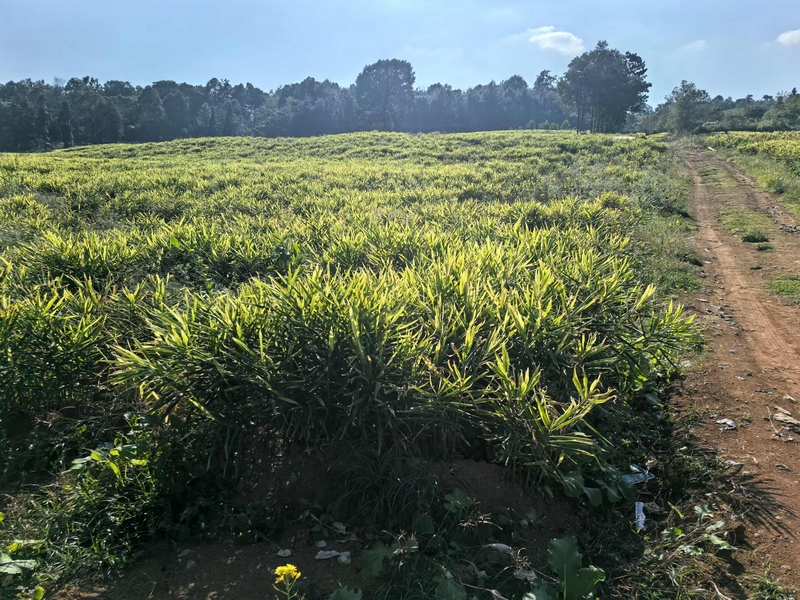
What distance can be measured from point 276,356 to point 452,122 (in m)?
67.5

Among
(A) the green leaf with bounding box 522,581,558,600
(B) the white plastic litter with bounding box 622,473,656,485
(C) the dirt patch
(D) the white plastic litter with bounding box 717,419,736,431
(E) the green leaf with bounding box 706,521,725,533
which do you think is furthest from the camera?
(D) the white plastic litter with bounding box 717,419,736,431

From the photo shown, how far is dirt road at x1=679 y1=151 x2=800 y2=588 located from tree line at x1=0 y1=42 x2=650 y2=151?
4962 cm

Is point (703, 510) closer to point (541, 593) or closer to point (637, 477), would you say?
point (637, 477)

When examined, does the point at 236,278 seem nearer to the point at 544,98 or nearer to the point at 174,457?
the point at 174,457

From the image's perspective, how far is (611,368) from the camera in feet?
10.2

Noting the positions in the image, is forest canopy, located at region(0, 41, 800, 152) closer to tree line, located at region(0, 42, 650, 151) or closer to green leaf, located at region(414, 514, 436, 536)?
tree line, located at region(0, 42, 650, 151)

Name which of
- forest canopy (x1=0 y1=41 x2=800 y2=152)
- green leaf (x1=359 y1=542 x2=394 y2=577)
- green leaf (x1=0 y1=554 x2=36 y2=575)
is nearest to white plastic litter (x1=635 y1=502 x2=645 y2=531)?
green leaf (x1=359 y1=542 x2=394 y2=577)

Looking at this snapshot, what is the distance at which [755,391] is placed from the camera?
3.56 meters

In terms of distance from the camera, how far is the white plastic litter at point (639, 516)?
2475 mm

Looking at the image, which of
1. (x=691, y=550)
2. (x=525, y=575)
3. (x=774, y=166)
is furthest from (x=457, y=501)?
(x=774, y=166)

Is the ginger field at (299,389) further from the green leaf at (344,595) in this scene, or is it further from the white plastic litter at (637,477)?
the green leaf at (344,595)

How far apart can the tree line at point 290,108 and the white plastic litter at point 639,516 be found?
171 feet

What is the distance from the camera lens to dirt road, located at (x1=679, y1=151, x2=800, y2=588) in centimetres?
241

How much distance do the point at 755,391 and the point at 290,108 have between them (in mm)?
60065
